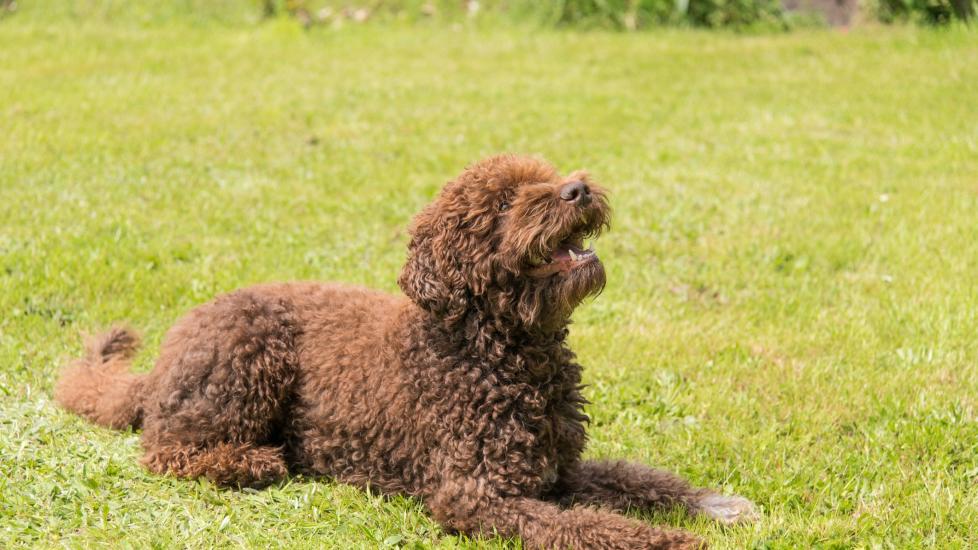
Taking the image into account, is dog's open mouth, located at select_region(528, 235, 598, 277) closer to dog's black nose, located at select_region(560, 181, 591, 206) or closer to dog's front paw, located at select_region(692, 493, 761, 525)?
dog's black nose, located at select_region(560, 181, 591, 206)

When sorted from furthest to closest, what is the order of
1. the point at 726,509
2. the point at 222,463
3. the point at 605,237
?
the point at 605,237 < the point at 222,463 < the point at 726,509

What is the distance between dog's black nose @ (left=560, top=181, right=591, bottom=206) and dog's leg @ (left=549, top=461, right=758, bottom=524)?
1.24 m

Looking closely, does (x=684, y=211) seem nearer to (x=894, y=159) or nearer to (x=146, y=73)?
(x=894, y=159)

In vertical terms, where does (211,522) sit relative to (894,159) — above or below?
below

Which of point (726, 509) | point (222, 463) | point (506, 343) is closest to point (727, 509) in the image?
point (726, 509)

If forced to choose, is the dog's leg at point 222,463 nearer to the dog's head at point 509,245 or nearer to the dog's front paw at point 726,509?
the dog's head at point 509,245

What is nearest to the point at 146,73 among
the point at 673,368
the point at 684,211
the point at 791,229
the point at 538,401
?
the point at 684,211

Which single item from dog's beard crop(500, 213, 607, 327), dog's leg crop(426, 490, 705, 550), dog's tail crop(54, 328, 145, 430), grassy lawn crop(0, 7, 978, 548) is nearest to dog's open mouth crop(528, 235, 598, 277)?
dog's beard crop(500, 213, 607, 327)

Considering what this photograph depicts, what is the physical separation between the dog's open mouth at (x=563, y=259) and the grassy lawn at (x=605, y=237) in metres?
1.14

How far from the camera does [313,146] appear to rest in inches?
406

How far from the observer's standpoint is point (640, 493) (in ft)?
14.8

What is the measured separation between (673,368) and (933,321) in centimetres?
178

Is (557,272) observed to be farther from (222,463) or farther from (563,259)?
(222,463)

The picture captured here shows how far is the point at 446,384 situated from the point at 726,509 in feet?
4.32
